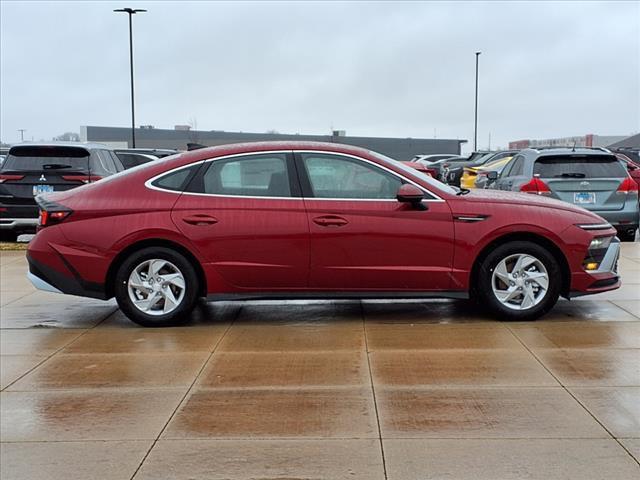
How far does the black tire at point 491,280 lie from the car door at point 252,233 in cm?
158

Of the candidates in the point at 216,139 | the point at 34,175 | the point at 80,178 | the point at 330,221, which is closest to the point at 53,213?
the point at 330,221

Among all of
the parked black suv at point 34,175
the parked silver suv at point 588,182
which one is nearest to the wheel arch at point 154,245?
the parked black suv at point 34,175

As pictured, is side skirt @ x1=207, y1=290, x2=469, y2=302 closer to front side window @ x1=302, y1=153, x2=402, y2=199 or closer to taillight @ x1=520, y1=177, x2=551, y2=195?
front side window @ x1=302, y1=153, x2=402, y2=199

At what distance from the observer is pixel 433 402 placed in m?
4.81

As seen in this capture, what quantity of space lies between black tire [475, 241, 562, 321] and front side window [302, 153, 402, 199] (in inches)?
41.2

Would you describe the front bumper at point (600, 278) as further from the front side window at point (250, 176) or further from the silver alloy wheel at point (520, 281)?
the front side window at point (250, 176)

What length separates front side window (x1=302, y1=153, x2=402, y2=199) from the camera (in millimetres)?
6777

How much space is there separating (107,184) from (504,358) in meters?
3.78

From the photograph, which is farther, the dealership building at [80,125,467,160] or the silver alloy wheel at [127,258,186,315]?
the dealership building at [80,125,467,160]

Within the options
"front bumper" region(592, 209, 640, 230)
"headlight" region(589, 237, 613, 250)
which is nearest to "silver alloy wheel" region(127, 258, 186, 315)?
"headlight" region(589, 237, 613, 250)

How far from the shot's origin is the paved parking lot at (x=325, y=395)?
4.00 metres

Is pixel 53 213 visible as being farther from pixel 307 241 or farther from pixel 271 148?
pixel 307 241

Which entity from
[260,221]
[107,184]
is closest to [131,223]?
[107,184]

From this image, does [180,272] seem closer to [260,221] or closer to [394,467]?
[260,221]
